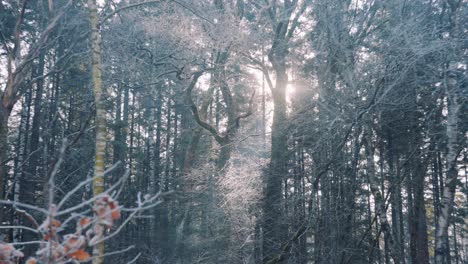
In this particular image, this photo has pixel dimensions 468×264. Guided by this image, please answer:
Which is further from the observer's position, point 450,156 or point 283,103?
point 283,103

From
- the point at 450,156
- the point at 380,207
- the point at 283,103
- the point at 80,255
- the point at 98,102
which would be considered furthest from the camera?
the point at 283,103

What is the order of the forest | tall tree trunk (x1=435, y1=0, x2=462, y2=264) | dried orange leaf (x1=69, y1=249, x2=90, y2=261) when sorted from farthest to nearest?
the forest → tall tree trunk (x1=435, y1=0, x2=462, y2=264) → dried orange leaf (x1=69, y1=249, x2=90, y2=261)

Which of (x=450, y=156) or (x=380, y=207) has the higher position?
(x=450, y=156)

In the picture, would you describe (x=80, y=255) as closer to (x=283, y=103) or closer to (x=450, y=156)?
(x=450, y=156)

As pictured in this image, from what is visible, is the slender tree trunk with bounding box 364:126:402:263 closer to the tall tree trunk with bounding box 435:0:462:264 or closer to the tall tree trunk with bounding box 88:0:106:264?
the tall tree trunk with bounding box 435:0:462:264

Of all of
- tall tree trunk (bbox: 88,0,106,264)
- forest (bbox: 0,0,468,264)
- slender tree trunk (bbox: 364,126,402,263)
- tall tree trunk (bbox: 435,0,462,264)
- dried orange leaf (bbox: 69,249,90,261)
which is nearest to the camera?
dried orange leaf (bbox: 69,249,90,261)

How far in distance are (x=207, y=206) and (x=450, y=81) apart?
28.4 feet

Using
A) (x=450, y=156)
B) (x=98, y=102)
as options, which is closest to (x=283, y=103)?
(x=450, y=156)

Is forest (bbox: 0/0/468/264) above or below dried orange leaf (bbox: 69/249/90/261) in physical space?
above

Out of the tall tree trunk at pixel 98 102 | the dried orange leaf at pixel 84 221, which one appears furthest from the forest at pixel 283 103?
the dried orange leaf at pixel 84 221

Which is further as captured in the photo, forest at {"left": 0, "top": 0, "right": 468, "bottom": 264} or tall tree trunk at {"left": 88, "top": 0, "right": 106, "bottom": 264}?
forest at {"left": 0, "top": 0, "right": 468, "bottom": 264}

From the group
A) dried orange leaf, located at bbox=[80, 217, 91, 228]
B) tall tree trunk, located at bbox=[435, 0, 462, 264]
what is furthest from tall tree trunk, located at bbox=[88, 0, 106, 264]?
tall tree trunk, located at bbox=[435, 0, 462, 264]

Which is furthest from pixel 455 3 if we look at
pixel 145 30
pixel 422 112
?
pixel 145 30

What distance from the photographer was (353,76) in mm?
10922
